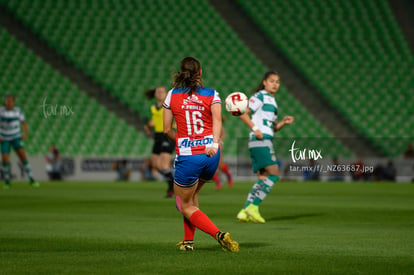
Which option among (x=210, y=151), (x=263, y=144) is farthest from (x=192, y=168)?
(x=263, y=144)

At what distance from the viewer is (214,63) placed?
2628 centimetres

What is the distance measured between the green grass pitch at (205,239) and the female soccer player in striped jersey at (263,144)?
0.42 metres

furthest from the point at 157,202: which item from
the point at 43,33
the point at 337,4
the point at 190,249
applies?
the point at 337,4

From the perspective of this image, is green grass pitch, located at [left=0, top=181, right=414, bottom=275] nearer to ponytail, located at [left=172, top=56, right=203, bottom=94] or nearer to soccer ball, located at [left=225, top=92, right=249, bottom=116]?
soccer ball, located at [left=225, top=92, right=249, bottom=116]

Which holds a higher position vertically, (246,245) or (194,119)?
(194,119)

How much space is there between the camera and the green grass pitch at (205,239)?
16.8 ft

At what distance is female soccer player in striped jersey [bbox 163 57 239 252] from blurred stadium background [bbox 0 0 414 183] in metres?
18.2

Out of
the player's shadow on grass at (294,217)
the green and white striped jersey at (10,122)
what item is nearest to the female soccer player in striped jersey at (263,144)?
the player's shadow on grass at (294,217)

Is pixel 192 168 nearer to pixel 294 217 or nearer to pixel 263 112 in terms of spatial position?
pixel 263 112

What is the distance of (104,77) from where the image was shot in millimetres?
25609

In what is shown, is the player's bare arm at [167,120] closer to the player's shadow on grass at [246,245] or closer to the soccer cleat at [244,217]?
the player's shadow on grass at [246,245]

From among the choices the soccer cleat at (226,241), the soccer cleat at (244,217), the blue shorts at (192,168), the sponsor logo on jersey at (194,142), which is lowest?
A: the soccer cleat at (244,217)

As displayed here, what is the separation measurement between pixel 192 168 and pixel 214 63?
20.6 meters

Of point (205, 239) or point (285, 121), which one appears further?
point (285, 121)
